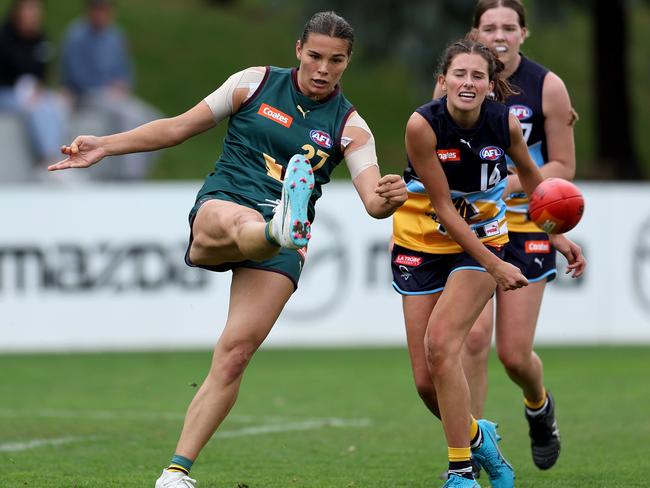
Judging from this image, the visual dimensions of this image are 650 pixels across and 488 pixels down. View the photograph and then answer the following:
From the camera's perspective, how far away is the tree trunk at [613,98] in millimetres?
25172

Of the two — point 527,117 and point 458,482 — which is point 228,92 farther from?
point 458,482

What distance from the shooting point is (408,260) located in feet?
22.7

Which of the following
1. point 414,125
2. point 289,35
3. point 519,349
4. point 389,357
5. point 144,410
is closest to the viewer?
point 414,125

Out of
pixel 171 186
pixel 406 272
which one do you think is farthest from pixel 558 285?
pixel 406 272

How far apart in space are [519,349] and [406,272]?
113cm

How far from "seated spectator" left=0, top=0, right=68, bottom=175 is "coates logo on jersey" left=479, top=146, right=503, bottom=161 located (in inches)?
460

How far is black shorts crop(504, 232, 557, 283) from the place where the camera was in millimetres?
7746

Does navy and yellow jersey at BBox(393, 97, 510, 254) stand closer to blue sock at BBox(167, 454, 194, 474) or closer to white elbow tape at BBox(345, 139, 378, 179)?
white elbow tape at BBox(345, 139, 378, 179)

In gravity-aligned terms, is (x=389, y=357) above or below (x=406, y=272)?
below

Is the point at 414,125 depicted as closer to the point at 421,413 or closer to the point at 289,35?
the point at 421,413

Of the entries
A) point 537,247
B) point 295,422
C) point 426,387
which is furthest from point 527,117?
point 295,422

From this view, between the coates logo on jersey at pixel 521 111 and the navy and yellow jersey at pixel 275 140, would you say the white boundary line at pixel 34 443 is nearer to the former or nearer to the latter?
the navy and yellow jersey at pixel 275 140

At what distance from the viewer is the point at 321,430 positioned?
30.6 feet

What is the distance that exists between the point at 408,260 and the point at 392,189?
1063 mm
